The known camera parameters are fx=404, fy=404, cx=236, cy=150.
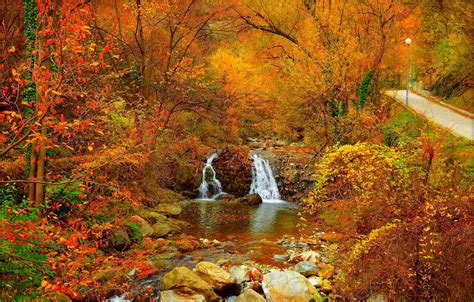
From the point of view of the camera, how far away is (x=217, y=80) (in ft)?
81.3

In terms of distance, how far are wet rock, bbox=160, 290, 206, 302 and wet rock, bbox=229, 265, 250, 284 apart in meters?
1.32

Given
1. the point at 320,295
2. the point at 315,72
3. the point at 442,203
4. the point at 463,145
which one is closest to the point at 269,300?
the point at 320,295

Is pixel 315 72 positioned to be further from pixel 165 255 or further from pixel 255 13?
pixel 165 255

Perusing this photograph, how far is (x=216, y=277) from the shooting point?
8891mm

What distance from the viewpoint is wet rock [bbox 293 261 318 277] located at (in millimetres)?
9289

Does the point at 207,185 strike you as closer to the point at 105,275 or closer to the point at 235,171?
the point at 235,171

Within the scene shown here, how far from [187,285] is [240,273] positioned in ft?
5.24

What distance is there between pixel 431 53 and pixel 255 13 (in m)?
11.0

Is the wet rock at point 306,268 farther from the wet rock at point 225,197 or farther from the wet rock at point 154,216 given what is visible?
the wet rock at point 225,197

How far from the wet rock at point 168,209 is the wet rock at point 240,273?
6281 millimetres

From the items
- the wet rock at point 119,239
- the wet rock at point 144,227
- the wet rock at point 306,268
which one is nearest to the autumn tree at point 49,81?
the wet rock at point 119,239

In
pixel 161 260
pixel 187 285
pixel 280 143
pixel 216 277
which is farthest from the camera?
pixel 280 143

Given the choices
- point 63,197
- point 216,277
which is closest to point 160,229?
point 63,197

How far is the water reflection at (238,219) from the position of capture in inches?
545
